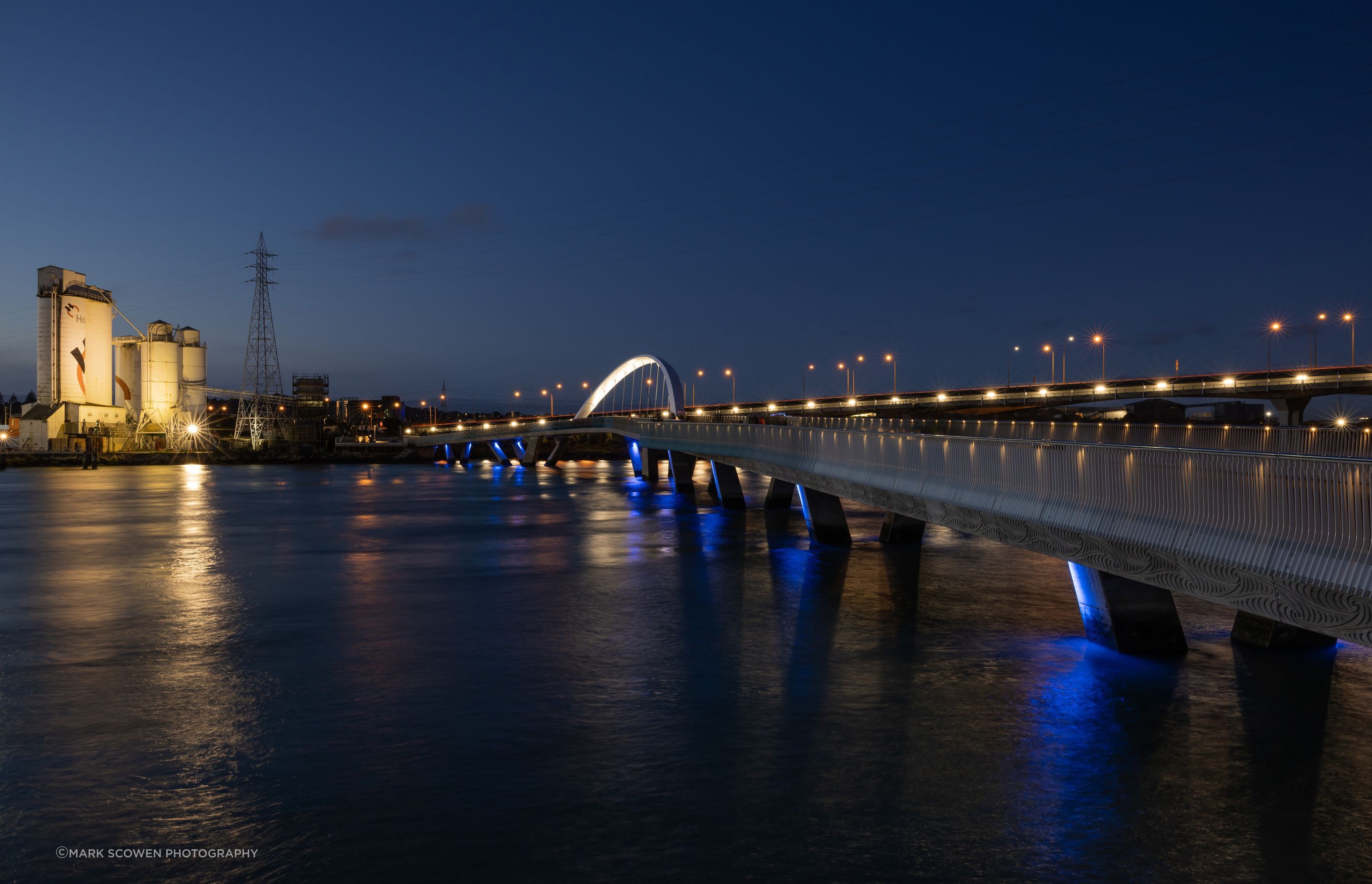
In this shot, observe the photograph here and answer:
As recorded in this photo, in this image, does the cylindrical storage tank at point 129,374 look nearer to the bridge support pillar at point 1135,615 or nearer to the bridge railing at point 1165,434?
the bridge railing at point 1165,434

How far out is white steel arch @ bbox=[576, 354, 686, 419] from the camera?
111 metres

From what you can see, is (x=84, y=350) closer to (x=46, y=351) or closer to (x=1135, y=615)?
(x=46, y=351)

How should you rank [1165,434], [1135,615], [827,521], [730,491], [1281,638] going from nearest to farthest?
[1135,615]
[1281,638]
[1165,434]
[827,521]
[730,491]

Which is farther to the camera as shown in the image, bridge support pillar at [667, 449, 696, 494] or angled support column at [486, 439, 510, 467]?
angled support column at [486, 439, 510, 467]

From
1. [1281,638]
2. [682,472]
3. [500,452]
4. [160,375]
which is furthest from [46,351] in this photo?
[1281,638]

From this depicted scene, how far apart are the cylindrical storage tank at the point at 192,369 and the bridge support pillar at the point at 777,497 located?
110099 mm

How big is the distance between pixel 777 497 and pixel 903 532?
1551 cm

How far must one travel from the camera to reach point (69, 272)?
4759 inches

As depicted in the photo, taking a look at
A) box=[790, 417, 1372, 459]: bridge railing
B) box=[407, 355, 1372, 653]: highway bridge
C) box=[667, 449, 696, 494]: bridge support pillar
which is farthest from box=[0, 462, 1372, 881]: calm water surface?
box=[667, 449, 696, 494]: bridge support pillar

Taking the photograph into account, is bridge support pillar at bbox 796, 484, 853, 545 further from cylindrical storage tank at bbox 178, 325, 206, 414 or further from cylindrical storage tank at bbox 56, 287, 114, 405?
cylindrical storage tank at bbox 178, 325, 206, 414

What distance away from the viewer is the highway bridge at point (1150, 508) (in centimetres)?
1037

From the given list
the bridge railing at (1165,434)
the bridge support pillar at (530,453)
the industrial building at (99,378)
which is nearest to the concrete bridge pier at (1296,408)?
the bridge railing at (1165,434)

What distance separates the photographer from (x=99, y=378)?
402ft

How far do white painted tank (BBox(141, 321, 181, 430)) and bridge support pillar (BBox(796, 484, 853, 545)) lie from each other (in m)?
119
